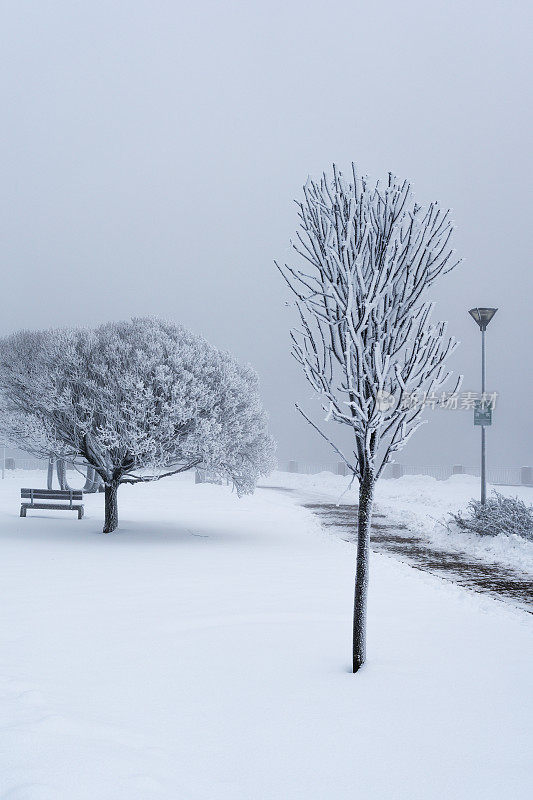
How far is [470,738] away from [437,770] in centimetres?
54

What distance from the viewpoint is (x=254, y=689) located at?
5.69m

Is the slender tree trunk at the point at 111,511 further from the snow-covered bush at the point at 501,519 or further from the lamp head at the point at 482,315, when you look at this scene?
the lamp head at the point at 482,315

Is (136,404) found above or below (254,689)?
above

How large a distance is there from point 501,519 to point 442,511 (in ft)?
29.8

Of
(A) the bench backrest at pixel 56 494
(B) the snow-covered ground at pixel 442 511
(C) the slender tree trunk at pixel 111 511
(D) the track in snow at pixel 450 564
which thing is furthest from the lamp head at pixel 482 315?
(A) the bench backrest at pixel 56 494

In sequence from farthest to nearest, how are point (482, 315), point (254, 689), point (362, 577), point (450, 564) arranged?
point (482, 315)
point (450, 564)
point (362, 577)
point (254, 689)

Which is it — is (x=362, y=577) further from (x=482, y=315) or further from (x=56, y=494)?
(x=56, y=494)

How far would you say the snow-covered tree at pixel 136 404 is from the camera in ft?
50.6

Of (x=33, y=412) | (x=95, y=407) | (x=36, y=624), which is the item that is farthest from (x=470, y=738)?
(x=33, y=412)

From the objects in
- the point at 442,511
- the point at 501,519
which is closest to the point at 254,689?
the point at 501,519

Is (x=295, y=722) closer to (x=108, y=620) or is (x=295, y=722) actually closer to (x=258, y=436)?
(x=108, y=620)

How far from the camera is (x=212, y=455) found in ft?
51.6

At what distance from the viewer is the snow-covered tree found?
1541 centimetres

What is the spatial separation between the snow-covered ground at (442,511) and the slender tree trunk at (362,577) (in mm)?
427
